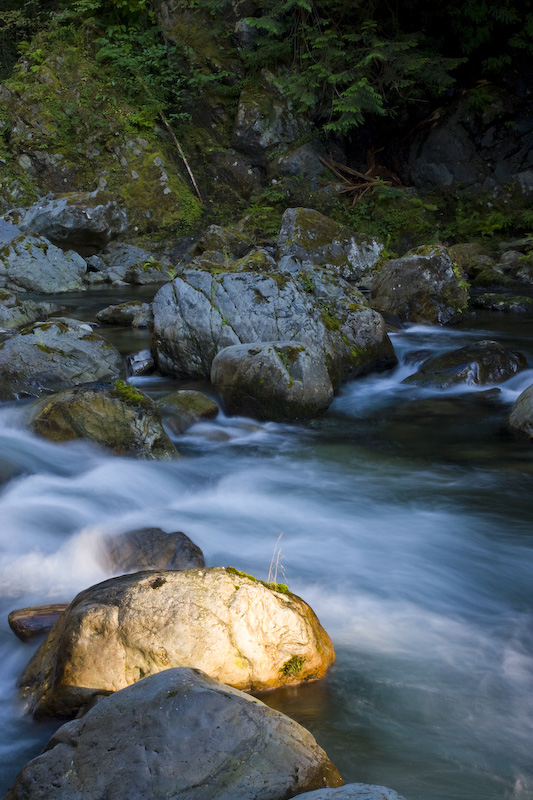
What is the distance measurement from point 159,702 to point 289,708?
866mm

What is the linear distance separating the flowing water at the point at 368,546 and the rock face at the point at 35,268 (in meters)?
8.14

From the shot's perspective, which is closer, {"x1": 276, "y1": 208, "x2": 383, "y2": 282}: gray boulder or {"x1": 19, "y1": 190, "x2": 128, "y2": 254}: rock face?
{"x1": 276, "y1": 208, "x2": 383, "y2": 282}: gray boulder

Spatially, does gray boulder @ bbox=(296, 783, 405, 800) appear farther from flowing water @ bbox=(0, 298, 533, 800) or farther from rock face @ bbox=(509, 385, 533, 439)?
rock face @ bbox=(509, 385, 533, 439)

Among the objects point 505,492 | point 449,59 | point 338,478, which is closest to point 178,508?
point 338,478

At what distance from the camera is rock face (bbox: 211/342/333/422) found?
275 inches

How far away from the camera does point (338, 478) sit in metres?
5.89

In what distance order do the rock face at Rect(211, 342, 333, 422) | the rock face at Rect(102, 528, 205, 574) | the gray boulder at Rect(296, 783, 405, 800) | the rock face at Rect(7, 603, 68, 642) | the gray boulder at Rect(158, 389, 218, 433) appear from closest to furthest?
the gray boulder at Rect(296, 783, 405, 800)
the rock face at Rect(7, 603, 68, 642)
the rock face at Rect(102, 528, 205, 574)
the gray boulder at Rect(158, 389, 218, 433)
the rock face at Rect(211, 342, 333, 422)

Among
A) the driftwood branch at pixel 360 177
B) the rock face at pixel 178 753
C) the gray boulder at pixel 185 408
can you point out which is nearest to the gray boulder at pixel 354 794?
the rock face at pixel 178 753

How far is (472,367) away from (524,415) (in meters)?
1.72

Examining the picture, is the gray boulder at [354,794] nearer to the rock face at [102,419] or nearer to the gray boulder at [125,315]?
the rock face at [102,419]

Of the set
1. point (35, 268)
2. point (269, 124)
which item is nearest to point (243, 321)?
point (35, 268)

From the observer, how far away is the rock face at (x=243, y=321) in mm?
7996

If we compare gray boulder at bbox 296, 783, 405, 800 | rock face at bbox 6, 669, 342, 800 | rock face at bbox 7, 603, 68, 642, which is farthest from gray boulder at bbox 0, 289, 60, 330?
gray boulder at bbox 296, 783, 405, 800

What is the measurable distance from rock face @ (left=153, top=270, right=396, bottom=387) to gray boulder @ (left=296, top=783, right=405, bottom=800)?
610 centimetres
